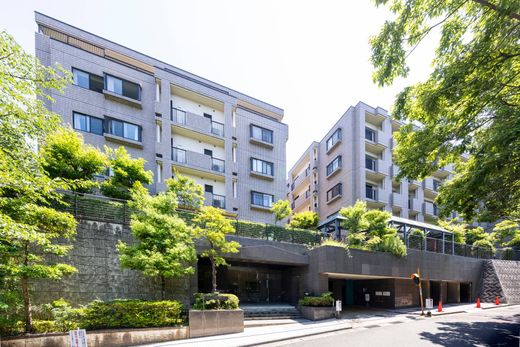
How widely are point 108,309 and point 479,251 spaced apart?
1276 inches

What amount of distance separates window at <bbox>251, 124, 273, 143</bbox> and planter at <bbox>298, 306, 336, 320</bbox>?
49.6 feet

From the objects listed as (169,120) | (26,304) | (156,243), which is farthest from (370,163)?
(26,304)

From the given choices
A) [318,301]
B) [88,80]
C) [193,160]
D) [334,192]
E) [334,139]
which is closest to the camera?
[318,301]

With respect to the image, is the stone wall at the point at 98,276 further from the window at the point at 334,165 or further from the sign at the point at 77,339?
the window at the point at 334,165

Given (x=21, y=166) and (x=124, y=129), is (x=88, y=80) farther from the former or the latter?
(x=21, y=166)

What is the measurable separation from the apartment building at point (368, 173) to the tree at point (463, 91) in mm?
16867

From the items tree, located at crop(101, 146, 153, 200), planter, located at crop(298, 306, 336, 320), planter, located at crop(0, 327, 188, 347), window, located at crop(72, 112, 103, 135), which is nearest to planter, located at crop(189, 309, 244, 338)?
planter, located at crop(0, 327, 188, 347)

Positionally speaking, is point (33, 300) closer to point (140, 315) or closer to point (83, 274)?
point (83, 274)

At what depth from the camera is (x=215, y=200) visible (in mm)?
22578

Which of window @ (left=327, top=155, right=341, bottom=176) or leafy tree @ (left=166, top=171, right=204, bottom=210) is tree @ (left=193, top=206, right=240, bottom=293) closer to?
leafy tree @ (left=166, top=171, right=204, bottom=210)

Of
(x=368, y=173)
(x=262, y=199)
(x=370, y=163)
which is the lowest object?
(x=262, y=199)

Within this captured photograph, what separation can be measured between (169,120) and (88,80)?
6.09m

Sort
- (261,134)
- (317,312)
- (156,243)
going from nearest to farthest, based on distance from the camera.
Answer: (156,243) < (317,312) < (261,134)

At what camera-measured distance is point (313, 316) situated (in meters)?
15.3
